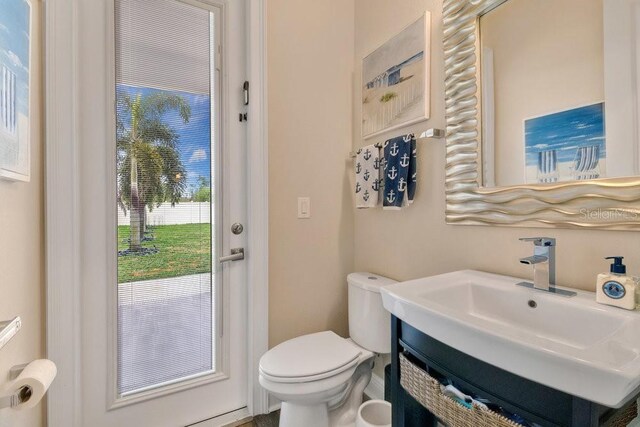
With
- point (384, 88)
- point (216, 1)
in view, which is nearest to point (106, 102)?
point (216, 1)

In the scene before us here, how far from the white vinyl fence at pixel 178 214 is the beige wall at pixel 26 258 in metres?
0.30

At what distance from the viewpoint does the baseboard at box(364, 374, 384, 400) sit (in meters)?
1.64

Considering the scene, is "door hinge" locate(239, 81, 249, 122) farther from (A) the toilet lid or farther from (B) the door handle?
(A) the toilet lid

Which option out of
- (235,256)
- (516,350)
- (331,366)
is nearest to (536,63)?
(516,350)

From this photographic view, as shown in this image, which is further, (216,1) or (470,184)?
(216,1)

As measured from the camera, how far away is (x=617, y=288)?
2.38 feet

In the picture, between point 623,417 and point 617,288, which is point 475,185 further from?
point 623,417

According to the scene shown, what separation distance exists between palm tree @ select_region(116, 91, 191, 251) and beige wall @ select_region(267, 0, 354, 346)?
0.48m

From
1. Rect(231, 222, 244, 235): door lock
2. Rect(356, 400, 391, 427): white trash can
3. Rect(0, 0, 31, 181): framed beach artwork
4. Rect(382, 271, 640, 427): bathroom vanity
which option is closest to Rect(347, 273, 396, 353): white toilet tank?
Rect(356, 400, 391, 427): white trash can

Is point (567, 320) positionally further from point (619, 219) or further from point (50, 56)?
point (50, 56)

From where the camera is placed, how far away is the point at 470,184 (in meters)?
1.17

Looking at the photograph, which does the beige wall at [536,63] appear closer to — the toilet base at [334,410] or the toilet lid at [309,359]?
the toilet lid at [309,359]

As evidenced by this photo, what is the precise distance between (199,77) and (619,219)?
1.74 m

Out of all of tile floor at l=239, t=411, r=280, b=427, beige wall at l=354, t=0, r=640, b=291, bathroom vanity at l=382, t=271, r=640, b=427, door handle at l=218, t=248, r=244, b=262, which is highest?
beige wall at l=354, t=0, r=640, b=291
